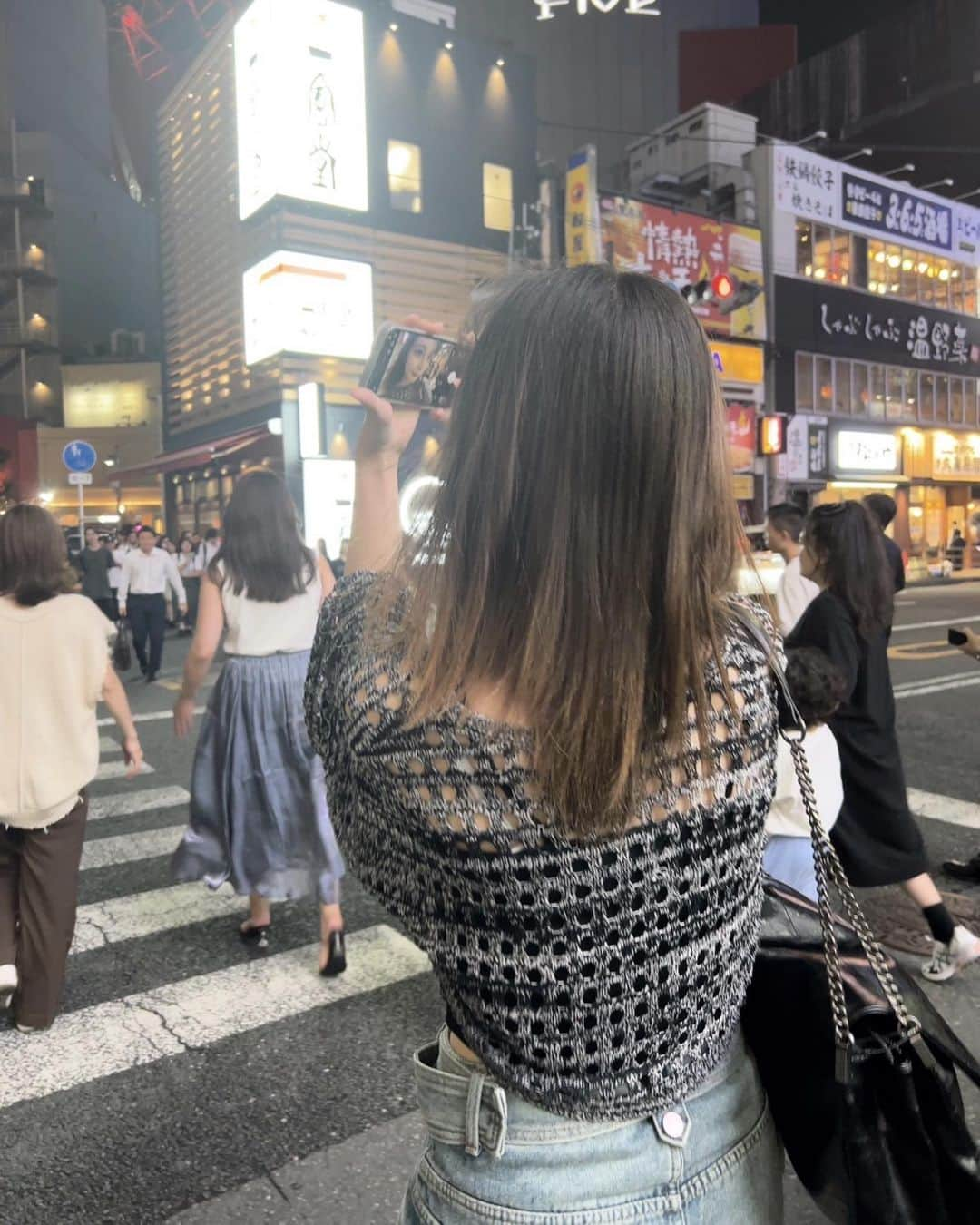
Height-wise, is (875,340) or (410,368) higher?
(875,340)

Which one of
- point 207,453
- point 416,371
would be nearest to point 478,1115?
point 416,371

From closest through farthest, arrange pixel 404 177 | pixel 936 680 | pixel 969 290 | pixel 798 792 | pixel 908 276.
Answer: pixel 798 792, pixel 936 680, pixel 404 177, pixel 908 276, pixel 969 290

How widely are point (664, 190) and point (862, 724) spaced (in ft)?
103

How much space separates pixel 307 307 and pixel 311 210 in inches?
93.0

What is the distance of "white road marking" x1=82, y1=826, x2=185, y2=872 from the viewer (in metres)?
5.46

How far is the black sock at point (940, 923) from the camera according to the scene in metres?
3.82

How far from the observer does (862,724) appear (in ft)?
13.1

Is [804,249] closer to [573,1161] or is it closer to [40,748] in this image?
[40,748]

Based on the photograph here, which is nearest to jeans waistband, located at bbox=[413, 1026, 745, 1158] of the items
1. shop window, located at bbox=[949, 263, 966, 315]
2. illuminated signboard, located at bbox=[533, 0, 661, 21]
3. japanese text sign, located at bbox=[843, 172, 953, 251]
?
illuminated signboard, located at bbox=[533, 0, 661, 21]

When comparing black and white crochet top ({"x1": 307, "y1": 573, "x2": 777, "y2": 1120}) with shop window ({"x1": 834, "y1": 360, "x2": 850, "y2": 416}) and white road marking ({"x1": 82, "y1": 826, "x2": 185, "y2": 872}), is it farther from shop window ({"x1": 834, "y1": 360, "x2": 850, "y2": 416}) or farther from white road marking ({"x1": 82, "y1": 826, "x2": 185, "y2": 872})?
shop window ({"x1": 834, "y1": 360, "x2": 850, "y2": 416})

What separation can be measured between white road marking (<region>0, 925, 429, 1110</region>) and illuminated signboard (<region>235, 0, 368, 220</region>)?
18981mm

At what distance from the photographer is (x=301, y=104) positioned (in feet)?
65.4

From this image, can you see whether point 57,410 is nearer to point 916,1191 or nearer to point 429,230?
point 429,230

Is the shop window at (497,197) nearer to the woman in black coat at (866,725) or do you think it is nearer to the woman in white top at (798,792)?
the woman in black coat at (866,725)
